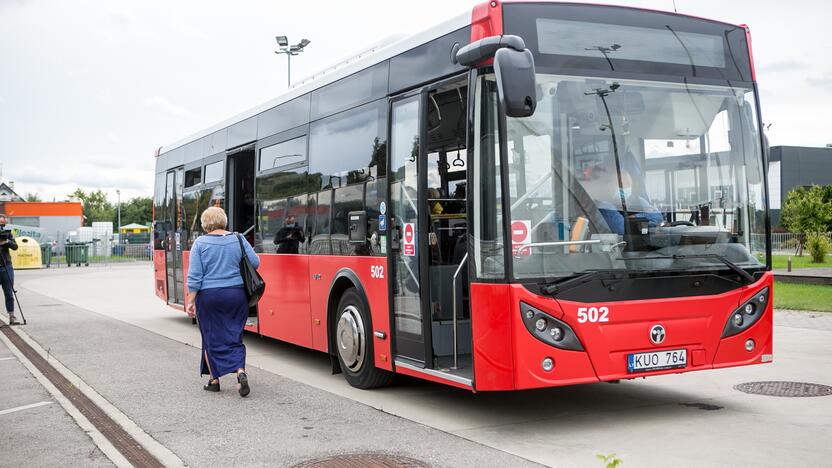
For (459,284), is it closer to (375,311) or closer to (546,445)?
(375,311)

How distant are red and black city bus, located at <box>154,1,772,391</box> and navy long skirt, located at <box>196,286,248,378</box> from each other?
3.91 ft

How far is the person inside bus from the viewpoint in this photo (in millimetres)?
6582

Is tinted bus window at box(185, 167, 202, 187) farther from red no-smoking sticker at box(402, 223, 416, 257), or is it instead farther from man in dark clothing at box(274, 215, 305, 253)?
red no-smoking sticker at box(402, 223, 416, 257)

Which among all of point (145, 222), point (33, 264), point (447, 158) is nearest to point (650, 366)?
point (447, 158)

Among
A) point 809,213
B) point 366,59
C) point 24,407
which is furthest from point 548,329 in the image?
point 809,213

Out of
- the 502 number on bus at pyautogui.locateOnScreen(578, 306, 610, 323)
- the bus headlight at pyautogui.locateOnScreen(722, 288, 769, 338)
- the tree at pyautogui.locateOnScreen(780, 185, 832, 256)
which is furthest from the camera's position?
the tree at pyautogui.locateOnScreen(780, 185, 832, 256)

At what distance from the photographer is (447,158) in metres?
7.61

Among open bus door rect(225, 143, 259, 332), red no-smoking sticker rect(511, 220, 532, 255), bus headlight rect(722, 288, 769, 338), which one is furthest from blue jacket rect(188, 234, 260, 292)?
bus headlight rect(722, 288, 769, 338)

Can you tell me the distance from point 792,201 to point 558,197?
Answer: 1706 inches

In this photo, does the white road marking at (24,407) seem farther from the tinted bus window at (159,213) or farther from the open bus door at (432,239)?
the tinted bus window at (159,213)

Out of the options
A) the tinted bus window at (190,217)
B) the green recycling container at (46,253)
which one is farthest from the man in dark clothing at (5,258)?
the green recycling container at (46,253)

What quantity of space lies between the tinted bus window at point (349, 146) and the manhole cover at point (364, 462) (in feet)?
10.0

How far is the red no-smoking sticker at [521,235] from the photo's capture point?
21.0 ft

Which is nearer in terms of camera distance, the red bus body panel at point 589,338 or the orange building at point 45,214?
the red bus body panel at point 589,338
